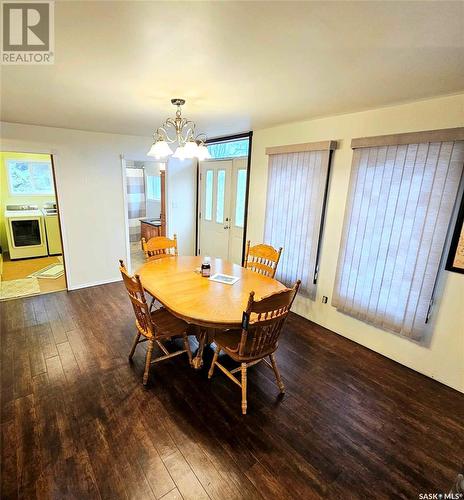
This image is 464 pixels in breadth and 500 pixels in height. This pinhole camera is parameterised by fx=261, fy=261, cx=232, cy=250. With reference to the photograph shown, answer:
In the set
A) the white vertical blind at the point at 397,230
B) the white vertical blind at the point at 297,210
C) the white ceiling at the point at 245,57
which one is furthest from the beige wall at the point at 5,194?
the white vertical blind at the point at 397,230

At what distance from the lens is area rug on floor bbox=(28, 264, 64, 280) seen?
446 cm

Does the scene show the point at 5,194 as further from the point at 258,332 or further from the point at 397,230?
the point at 397,230

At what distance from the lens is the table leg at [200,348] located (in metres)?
2.33

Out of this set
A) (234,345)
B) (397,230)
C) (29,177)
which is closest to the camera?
(234,345)

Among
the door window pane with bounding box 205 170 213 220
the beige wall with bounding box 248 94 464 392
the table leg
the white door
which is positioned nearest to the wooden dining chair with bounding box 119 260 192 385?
the table leg

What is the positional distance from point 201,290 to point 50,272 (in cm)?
378

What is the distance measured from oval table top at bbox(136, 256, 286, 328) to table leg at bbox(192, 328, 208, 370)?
0.44m

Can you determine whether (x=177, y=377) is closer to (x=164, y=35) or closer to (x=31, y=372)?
(x=31, y=372)

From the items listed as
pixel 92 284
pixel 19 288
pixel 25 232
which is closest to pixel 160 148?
pixel 92 284

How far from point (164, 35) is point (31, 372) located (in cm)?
276

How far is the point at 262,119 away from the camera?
3031 mm

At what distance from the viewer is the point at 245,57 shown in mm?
1496

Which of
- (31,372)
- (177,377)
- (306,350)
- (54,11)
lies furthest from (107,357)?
(54,11)

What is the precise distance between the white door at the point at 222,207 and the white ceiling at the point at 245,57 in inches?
69.1
